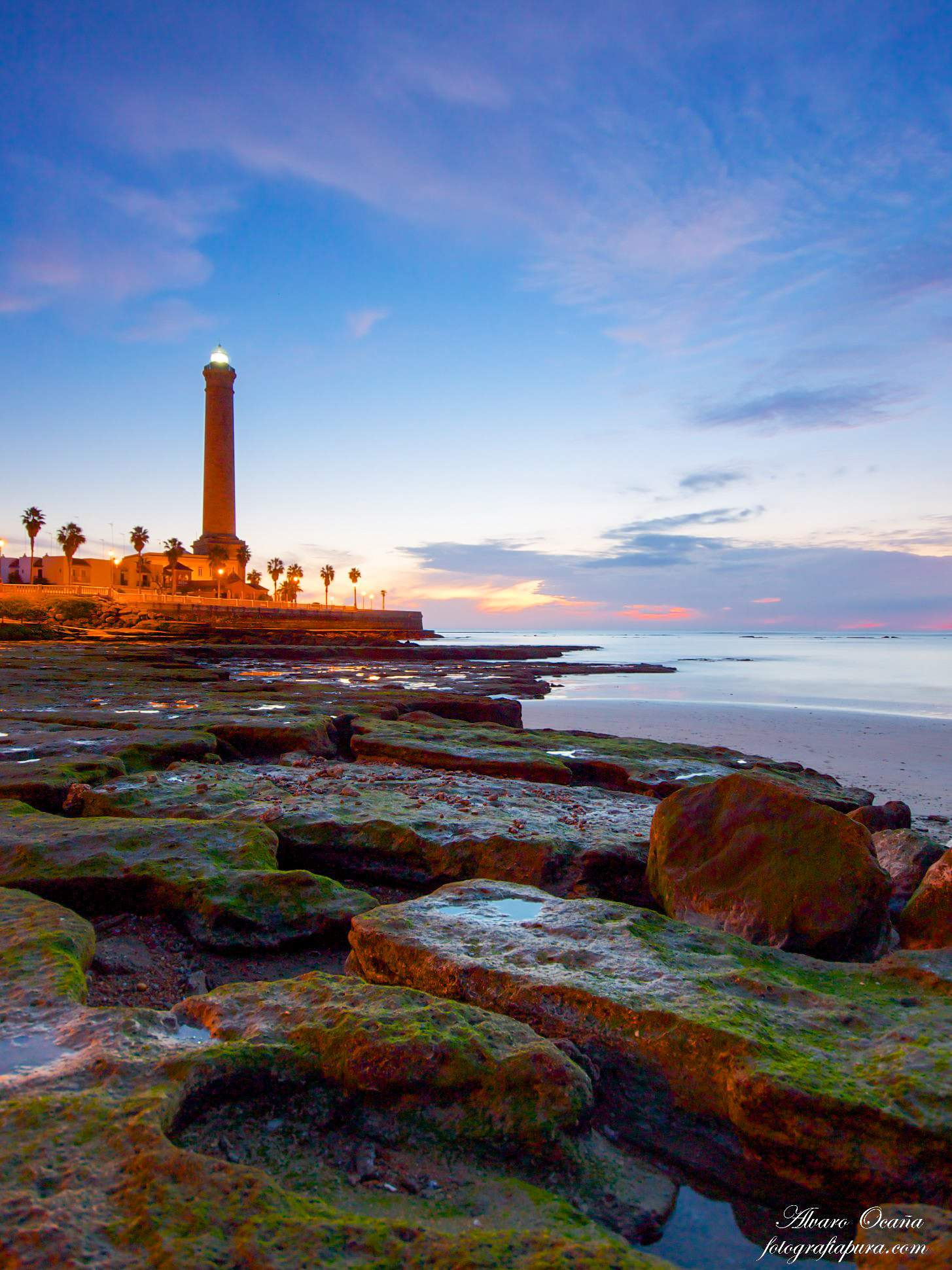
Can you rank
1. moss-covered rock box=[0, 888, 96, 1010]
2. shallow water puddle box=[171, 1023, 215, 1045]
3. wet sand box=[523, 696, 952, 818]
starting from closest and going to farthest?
1. shallow water puddle box=[171, 1023, 215, 1045]
2. moss-covered rock box=[0, 888, 96, 1010]
3. wet sand box=[523, 696, 952, 818]

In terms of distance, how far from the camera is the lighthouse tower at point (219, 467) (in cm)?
8300

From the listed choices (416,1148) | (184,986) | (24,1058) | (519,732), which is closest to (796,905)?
(416,1148)

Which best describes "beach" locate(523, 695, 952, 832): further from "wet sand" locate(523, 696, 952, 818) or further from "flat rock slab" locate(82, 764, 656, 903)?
"flat rock slab" locate(82, 764, 656, 903)

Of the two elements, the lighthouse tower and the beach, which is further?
the lighthouse tower

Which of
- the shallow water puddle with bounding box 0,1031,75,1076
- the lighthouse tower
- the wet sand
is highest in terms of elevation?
the lighthouse tower

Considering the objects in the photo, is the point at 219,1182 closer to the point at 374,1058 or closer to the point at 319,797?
the point at 374,1058

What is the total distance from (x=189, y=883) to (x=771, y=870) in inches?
122

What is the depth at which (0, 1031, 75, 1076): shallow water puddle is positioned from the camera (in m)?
2.27

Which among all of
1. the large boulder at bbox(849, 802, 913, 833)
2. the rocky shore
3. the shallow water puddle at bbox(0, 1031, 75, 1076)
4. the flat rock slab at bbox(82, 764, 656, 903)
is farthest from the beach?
the shallow water puddle at bbox(0, 1031, 75, 1076)

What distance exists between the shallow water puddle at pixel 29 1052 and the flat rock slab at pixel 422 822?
106 inches

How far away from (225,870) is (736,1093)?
2.87 metres

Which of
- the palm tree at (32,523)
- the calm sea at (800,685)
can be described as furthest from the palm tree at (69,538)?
the calm sea at (800,685)

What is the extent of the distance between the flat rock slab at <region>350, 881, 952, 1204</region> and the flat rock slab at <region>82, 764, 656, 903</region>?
3.58ft
